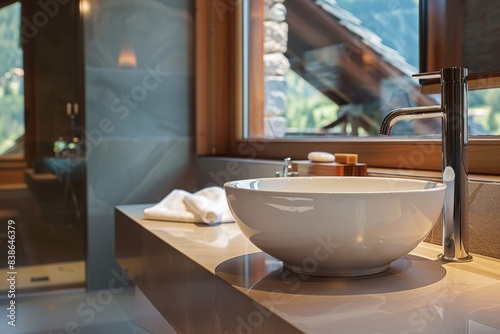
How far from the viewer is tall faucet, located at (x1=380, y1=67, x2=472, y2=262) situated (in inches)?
39.4

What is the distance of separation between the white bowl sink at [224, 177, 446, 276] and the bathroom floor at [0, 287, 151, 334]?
1437mm

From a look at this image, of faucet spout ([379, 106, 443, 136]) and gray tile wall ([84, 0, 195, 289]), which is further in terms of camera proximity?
gray tile wall ([84, 0, 195, 289])

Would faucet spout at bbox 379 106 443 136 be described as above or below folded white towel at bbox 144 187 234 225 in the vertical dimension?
above

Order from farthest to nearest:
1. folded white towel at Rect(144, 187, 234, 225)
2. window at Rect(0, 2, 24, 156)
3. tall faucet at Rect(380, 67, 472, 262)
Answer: window at Rect(0, 2, 24, 156)
folded white towel at Rect(144, 187, 234, 225)
tall faucet at Rect(380, 67, 472, 262)

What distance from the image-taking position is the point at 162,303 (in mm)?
1257

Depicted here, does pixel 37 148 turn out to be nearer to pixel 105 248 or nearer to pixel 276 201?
pixel 105 248

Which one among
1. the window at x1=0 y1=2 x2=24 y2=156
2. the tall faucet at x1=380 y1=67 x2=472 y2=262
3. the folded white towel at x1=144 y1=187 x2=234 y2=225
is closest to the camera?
the tall faucet at x1=380 y1=67 x2=472 y2=262

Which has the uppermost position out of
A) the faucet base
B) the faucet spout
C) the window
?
the window

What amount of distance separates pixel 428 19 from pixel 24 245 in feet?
6.23

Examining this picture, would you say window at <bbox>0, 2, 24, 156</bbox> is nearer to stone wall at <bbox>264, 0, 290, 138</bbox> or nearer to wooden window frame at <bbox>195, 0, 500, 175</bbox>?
wooden window frame at <bbox>195, 0, 500, 175</bbox>

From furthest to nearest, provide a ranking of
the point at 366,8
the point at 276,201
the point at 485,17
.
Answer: the point at 366,8, the point at 485,17, the point at 276,201

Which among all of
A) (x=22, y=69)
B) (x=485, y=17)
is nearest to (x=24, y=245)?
(x=22, y=69)

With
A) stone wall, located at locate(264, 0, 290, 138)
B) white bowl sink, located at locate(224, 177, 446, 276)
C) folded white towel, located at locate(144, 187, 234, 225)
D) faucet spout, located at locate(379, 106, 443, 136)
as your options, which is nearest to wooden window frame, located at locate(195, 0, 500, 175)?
stone wall, located at locate(264, 0, 290, 138)

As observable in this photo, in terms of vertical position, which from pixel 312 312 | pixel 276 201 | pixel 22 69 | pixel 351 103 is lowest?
pixel 312 312
